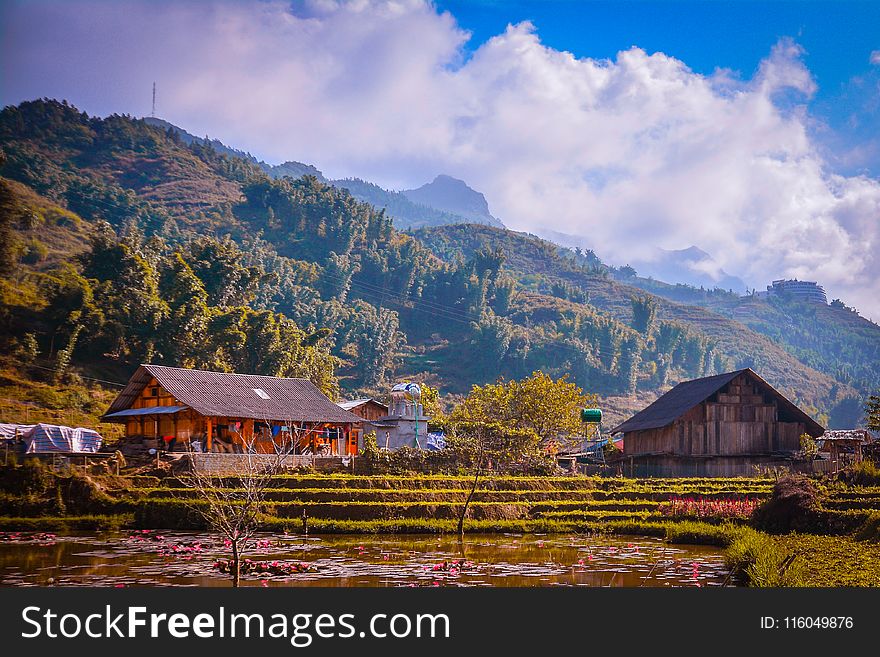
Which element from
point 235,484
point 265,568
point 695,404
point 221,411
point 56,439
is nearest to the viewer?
point 265,568

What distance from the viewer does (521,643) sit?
975 cm

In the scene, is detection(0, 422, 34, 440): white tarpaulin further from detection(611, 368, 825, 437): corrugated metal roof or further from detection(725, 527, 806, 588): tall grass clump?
detection(611, 368, 825, 437): corrugated metal roof

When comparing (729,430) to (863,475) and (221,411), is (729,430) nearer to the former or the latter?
(863,475)

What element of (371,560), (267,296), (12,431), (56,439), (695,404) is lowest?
(371,560)

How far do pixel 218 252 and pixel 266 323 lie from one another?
42.6 feet

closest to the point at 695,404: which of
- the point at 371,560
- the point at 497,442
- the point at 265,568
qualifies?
the point at 497,442

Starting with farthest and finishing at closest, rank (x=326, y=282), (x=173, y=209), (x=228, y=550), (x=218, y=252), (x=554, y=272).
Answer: (x=554, y=272) → (x=173, y=209) → (x=326, y=282) → (x=218, y=252) → (x=228, y=550)

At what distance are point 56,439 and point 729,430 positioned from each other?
30850 millimetres

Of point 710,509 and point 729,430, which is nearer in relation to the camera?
point 710,509

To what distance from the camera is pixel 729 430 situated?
42.2 meters

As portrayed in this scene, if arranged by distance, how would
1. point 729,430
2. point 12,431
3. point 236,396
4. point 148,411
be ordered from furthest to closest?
point 729,430
point 236,396
point 148,411
point 12,431

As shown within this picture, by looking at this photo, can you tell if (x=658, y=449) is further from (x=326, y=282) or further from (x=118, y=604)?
(x=326, y=282)

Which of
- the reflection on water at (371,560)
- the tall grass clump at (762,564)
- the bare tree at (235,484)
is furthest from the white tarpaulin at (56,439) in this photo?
the tall grass clump at (762,564)

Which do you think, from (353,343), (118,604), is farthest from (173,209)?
(118,604)
